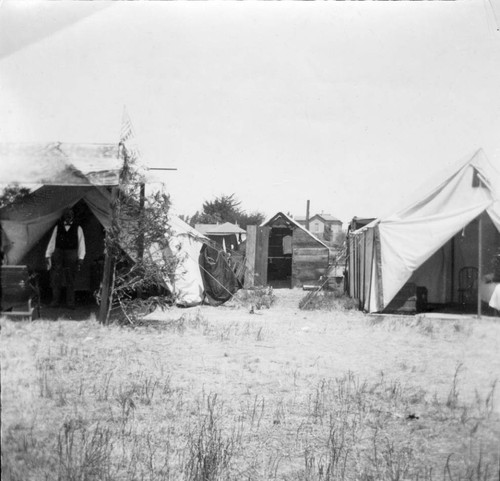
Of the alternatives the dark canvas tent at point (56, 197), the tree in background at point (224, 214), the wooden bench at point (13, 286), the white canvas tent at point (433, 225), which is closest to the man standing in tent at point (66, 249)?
the dark canvas tent at point (56, 197)

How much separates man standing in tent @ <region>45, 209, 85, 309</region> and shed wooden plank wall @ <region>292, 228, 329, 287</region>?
1085 cm

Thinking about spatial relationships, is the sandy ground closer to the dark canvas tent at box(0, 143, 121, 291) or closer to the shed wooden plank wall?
the dark canvas tent at box(0, 143, 121, 291)

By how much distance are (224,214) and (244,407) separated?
41.1 metres

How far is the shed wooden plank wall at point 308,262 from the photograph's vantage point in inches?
761

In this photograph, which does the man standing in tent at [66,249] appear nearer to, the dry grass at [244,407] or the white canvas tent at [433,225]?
the dry grass at [244,407]

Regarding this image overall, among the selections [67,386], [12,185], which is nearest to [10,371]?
[67,386]

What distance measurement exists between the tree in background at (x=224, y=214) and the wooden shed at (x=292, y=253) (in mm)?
19938

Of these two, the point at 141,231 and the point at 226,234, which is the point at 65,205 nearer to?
the point at 141,231

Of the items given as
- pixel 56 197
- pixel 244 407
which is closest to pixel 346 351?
pixel 244 407

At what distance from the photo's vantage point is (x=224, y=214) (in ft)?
148

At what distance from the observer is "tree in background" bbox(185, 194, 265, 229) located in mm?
42094

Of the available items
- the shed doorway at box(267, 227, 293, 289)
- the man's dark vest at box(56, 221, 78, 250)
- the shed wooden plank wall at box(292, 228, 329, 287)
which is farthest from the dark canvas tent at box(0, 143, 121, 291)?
the shed doorway at box(267, 227, 293, 289)

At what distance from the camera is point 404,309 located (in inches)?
407

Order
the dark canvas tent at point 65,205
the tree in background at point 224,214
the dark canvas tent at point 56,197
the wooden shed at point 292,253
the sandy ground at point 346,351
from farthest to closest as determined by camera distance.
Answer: the tree in background at point 224,214, the wooden shed at point 292,253, the dark canvas tent at point 65,205, the dark canvas tent at point 56,197, the sandy ground at point 346,351
